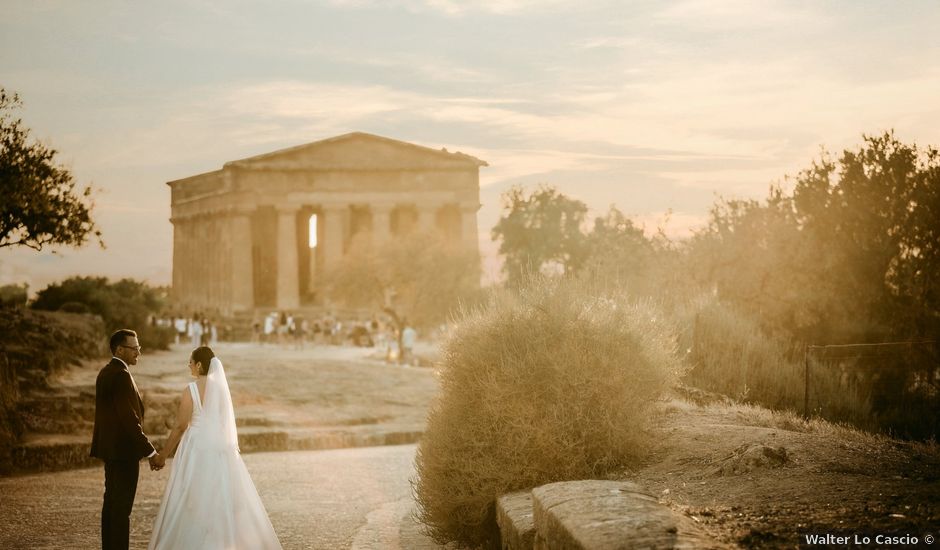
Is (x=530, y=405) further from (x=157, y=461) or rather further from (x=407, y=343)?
(x=407, y=343)

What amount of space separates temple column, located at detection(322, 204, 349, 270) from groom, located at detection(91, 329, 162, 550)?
72.2 meters

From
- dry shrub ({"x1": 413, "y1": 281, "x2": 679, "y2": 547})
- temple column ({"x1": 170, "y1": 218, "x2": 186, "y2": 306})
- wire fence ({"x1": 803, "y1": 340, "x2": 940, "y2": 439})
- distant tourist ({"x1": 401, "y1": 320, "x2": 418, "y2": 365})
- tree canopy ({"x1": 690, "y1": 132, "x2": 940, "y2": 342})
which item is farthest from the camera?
temple column ({"x1": 170, "y1": 218, "x2": 186, "y2": 306})

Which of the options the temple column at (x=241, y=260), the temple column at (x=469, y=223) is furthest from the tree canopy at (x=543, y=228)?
the temple column at (x=241, y=260)

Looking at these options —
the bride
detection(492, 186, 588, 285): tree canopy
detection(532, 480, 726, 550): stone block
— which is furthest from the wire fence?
detection(492, 186, 588, 285): tree canopy

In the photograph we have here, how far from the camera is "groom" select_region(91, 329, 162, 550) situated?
8.59 metres

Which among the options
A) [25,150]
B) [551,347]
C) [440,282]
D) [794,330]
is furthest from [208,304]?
[551,347]

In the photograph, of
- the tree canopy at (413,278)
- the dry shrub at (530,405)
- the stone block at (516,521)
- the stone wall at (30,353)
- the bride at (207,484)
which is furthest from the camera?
the tree canopy at (413,278)

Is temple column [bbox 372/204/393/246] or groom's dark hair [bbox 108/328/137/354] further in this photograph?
temple column [bbox 372/204/393/246]

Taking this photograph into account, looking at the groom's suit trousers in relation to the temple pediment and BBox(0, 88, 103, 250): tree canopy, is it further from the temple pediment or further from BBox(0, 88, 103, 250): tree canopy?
the temple pediment

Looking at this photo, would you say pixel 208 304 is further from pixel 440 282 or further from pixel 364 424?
pixel 364 424

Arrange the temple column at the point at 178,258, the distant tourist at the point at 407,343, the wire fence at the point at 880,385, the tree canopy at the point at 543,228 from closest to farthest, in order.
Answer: the wire fence at the point at 880,385, the distant tourist at the point at 407,343, the tree canopy at the point at 543,228, the temple column at the point at 178,258

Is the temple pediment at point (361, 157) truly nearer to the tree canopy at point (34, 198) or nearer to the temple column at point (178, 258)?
the temple column at point (178, 258)

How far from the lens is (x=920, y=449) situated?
10188mm

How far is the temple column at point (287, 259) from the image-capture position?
81.3 metres
